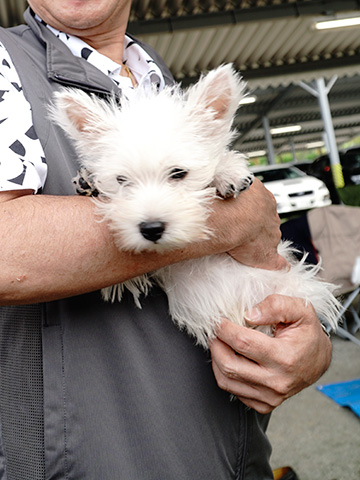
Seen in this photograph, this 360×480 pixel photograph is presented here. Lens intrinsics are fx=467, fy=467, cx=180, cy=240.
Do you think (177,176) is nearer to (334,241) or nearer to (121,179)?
(121,179)

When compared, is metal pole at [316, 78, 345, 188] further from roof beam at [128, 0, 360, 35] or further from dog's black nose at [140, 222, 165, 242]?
dog's black nose at [140, 222, 165, 242]

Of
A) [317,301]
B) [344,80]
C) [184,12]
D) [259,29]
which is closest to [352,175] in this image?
[344,80]

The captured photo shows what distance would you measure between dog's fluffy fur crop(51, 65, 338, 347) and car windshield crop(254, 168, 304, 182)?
34.6 feet

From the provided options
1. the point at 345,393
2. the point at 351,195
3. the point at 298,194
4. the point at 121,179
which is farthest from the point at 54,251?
the point at 298,194

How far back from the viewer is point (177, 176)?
120cm

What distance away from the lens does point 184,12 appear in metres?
7.46

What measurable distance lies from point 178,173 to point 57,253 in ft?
1.32

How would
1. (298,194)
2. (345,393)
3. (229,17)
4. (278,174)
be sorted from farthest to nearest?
(278,174) < (298,194) < (229,17) < (345,393)

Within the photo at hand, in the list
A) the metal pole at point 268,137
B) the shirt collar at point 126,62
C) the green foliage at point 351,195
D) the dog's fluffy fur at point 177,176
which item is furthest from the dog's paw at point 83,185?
the metal pole at point 268,137

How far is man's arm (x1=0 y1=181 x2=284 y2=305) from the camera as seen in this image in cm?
91

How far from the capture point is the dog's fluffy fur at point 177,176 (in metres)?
1.08

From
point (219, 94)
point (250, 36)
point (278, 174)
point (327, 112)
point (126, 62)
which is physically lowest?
point (278, 174)

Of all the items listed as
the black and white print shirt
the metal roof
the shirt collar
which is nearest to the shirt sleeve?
the black and white print shirt

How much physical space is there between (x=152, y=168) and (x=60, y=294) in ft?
1.28
